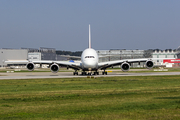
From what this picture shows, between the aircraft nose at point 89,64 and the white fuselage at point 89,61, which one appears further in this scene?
the white fuselage at point 89,61

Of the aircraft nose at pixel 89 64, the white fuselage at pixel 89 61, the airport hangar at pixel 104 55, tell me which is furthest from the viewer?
the airport hangar at pixel 104 55

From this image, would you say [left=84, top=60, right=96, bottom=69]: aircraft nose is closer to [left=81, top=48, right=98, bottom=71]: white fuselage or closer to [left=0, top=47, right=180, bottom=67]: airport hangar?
[left=81, top=48, right=98, bottom=71]: white fuselage

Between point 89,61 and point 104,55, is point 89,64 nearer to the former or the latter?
point 89,61

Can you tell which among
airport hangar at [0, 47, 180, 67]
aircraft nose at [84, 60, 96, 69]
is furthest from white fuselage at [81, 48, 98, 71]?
airport hangar at [0, 47, 180, 67]

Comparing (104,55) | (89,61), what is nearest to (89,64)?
(89,61)

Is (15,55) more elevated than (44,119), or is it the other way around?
(15,55)

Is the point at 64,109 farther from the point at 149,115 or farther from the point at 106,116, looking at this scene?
the point at 149,115

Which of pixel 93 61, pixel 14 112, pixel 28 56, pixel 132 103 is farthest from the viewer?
pixel 28 56

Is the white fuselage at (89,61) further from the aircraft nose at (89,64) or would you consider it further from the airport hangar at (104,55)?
the airport hangar at (104,55)

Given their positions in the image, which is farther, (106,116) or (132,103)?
(132,103)

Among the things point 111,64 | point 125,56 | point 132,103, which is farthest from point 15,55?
point 132,103

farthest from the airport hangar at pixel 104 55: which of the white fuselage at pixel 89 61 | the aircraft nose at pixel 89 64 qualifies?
the aircraft nose at pixel 89 64

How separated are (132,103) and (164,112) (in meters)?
3.01

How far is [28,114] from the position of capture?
12.7 meters
